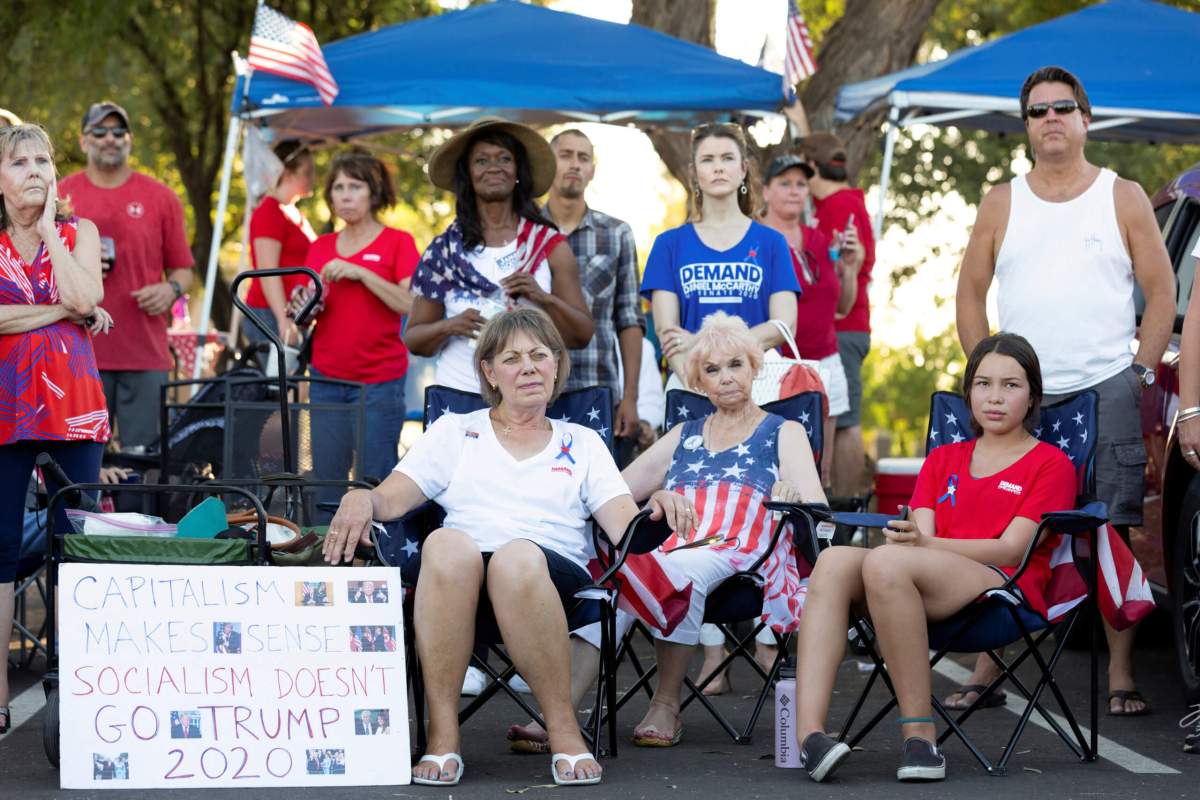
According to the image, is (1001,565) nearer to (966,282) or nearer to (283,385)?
(966,282)

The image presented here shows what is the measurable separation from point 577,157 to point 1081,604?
10.3 ft

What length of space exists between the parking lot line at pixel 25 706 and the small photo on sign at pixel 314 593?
1280 mm

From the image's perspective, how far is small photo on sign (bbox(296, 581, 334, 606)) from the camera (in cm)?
470

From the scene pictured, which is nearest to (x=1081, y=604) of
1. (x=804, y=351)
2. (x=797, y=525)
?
(x=797, y=525)

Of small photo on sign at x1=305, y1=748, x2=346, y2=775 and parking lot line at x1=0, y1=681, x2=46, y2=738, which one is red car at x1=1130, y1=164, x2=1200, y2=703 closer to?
small photo on sign at x1=305, y1=748, x2=346, y2=775

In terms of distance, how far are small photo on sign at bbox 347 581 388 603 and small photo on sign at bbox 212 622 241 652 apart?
0.31 m

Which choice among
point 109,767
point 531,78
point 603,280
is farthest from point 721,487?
point 531,78

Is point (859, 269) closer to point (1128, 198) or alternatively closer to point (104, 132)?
point (1128, 198)

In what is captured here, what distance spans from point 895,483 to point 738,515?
109 inches

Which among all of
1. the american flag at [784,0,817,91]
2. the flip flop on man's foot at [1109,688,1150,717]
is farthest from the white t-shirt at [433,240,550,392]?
the american flag at [784,0,817,91]

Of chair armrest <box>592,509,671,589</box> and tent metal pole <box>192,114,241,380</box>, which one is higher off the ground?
tent metal pole <box>192,114,241,380</box>

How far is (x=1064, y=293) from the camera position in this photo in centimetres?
571

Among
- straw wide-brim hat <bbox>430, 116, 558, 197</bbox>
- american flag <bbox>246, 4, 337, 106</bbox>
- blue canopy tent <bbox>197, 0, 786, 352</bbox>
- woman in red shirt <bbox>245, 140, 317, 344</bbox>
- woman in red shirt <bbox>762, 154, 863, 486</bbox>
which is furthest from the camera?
blue canopy tent <bbox>197, 0, 786, 352</bbox>

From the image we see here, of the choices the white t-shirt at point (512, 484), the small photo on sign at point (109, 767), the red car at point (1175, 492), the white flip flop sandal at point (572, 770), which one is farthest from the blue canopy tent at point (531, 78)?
the white flip flop sandal at point (572, 770)
